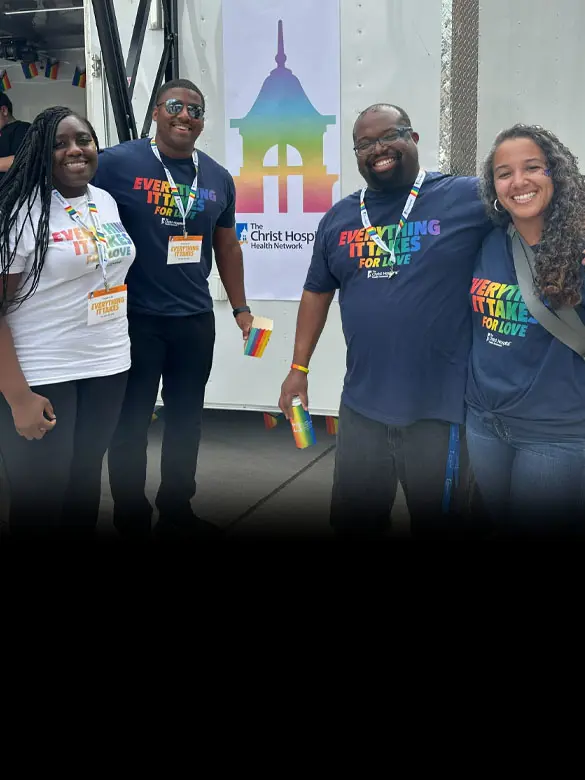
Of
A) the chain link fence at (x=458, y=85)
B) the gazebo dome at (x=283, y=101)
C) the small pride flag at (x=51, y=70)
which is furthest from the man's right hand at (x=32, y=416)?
the small pride flag at (x=51, y=70)

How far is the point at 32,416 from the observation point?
2285mm

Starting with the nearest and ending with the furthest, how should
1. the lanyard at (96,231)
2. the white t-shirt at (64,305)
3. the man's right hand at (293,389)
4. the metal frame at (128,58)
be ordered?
the white t-shirt at (64,305) < the lanyard at (96,231) < the man's right hand at (293,389) < the metal frame at (128,58)

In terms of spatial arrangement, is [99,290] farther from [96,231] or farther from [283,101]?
[283,101]

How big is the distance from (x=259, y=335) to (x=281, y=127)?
153 centimetres

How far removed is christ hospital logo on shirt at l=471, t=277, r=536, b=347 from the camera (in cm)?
189

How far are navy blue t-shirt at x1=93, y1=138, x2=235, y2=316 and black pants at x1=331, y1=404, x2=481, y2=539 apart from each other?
0.99 meters

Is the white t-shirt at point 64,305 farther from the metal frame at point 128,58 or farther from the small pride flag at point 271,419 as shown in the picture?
the small pride flag at point 271,419

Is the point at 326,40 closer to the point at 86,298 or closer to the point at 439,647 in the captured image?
the point at 86,298

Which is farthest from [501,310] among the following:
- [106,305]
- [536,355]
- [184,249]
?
[184,249]

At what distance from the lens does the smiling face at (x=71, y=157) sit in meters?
2.46

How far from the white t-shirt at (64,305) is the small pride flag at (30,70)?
537 cm

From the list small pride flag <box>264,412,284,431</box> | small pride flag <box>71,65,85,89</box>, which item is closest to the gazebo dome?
small pride flag <box>264,412,284,431</box>

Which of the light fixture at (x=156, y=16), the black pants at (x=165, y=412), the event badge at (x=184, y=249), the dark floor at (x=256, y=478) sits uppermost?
the light fixture at (x=156, y=16)

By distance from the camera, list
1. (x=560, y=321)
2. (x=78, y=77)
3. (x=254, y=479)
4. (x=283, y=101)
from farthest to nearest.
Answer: (x=78, y=77) → (x=254, y=479) → (x=283, y=101) → (x=560, y=321)
